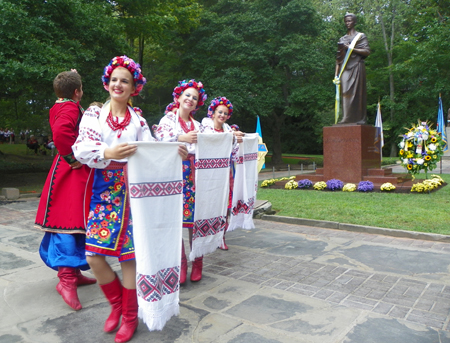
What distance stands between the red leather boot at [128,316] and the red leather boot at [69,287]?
77 centimetres

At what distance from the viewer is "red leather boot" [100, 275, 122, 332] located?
9.84 ft

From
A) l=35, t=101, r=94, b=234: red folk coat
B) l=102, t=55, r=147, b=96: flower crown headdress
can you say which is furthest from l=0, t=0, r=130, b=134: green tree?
l=102, t=55, r=147, b=96: flower crown headdress

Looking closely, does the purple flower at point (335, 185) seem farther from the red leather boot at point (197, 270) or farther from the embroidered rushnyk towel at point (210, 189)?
the red leather boot at point (197, 270)

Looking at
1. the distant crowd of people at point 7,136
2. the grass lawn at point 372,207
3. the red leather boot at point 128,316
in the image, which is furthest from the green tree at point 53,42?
the distant crowd of people at point 7,136

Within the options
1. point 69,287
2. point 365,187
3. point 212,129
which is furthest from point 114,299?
point 365,187

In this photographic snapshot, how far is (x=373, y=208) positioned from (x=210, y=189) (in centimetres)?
495

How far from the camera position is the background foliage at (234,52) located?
11.8 metres

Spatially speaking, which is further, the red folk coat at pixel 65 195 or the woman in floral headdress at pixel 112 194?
the red folk coat at pixel 65 195

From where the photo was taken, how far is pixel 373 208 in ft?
26.1

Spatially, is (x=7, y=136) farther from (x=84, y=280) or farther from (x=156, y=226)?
(x=156, y=226)

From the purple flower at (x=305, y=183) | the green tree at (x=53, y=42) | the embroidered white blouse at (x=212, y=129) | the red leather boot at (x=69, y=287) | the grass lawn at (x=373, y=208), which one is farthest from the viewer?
the purple flower at (x=305, y=183)

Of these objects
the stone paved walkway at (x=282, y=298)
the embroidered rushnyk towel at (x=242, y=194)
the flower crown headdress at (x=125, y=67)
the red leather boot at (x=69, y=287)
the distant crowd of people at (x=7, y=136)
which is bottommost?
the stone paved walkway at (x=282, y=298)

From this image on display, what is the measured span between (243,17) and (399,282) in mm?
20962

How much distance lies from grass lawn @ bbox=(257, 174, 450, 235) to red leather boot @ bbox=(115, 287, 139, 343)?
4766mm
